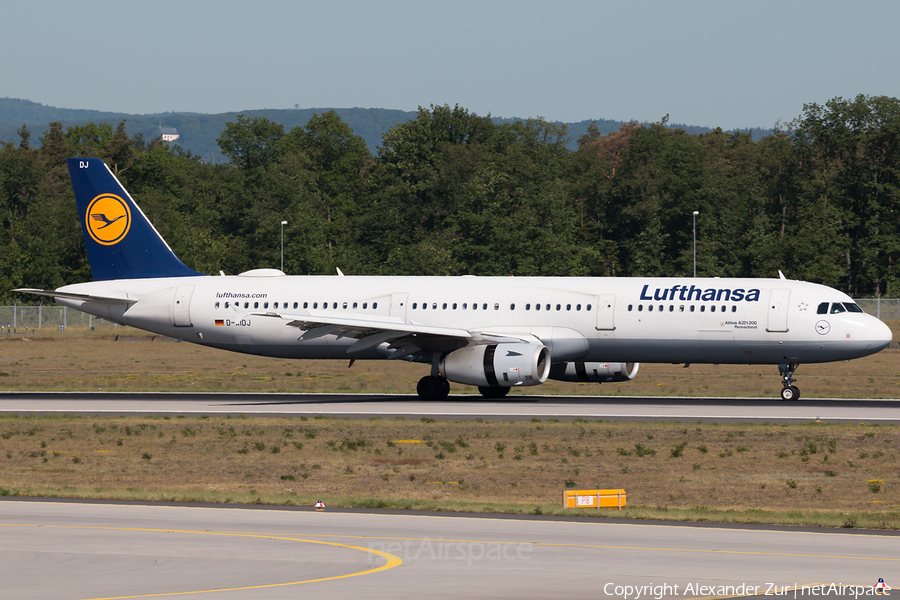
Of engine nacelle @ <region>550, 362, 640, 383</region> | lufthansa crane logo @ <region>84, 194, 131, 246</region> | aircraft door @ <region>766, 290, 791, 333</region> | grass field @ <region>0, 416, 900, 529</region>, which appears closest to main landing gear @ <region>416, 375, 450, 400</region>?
engine nacelle @ <region>550, 362, 640, 383</region>

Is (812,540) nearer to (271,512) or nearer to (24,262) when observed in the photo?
(271,512)

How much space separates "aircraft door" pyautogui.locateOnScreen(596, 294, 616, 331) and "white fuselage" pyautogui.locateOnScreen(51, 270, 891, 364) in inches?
1.4

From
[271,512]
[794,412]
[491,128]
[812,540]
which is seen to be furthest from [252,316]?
[491,128]

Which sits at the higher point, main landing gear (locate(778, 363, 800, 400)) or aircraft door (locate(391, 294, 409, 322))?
aircraft door (locate(391, 294, 409, 322))

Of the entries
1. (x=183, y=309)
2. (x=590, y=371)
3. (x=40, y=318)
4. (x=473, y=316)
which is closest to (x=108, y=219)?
(x=183, y=309)

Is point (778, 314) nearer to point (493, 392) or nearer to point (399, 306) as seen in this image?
point (493, 392)

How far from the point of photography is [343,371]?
193ft

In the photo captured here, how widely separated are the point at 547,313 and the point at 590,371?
3.50 metres

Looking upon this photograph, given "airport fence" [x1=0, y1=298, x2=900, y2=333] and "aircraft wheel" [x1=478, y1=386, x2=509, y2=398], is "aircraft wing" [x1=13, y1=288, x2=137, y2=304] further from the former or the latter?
"airport fence" [x1=0, y1=298, x2=900, y2=333]

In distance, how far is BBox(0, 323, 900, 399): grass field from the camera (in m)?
47.8

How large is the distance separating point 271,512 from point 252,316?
26.7 metres

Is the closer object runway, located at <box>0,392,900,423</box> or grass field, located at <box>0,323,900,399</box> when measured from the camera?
runway, located at <box>0,392,900,423</box>

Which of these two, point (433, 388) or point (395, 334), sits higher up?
point (395, 334)

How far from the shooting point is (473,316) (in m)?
43.8
